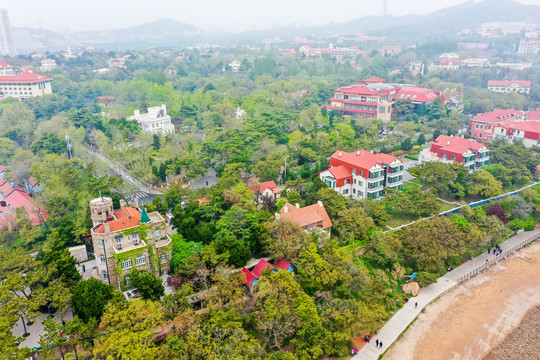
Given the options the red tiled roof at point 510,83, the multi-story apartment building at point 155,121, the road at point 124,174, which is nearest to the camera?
the road at point 124,174

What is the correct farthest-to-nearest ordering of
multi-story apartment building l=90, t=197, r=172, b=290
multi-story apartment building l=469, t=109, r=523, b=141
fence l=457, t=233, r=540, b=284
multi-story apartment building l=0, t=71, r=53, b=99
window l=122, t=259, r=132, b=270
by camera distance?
multi-story apartment building l=0, t=71, r=53, b=99 → multi-story apartment building l=469, t=109, r=523, b=141 → fence l=457, t=233, r=540, b=284 → window l=122, t=259, r=132, b=270 → multi-story apartment building l=90, t=197, r=172, b=290

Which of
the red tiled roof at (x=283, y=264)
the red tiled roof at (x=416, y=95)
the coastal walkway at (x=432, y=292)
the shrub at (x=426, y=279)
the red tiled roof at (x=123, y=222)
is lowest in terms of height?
the coastal walkway at (x=432, y=292)

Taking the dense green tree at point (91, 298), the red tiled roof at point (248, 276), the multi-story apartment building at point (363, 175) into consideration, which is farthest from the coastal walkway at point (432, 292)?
the dense green tree at point (91, 298)

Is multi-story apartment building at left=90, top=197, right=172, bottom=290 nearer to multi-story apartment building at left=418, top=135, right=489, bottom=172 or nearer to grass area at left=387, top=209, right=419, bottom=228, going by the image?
grass area at left=387, top=209, right=419, bottom=228

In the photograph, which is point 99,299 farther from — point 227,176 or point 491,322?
point 491,322

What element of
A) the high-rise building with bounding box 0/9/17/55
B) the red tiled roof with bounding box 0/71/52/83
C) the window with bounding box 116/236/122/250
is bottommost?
the window with bounding box 116/236/122/250

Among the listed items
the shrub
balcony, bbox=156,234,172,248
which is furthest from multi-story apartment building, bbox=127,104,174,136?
the shrub

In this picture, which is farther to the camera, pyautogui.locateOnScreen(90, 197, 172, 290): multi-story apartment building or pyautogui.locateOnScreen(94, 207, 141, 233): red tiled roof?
pyautogui.locateOnScreen(94, 207, 141, 233): red tiled roof

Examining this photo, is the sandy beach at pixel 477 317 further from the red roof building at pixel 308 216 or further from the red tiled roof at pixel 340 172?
the red tiled roof at pixel 340 172
